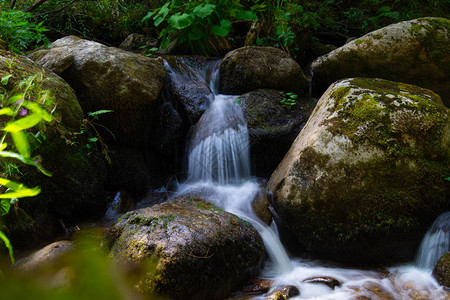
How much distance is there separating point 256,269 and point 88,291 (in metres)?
2.80

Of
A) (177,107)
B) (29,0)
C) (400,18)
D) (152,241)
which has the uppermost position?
(29,0)

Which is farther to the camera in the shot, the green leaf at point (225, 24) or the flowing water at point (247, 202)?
the green leaf at point (225, 24)

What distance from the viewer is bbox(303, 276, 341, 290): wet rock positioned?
290 centimetres

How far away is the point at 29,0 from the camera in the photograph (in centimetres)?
782

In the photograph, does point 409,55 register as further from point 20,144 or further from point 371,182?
point 20,144

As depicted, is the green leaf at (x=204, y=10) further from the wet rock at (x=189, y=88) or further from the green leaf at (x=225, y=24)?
the wet rock at (x=189, y=88)

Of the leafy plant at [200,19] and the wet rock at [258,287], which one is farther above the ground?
the leafy plant at [200,19]

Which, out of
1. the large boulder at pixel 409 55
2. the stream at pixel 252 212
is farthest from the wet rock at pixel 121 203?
the large boulder at pixel 409 55

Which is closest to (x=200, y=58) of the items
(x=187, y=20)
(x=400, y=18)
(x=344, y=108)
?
(x=187, y=20)

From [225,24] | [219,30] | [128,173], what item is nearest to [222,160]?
[128,173]

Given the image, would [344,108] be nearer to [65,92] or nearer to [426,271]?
[426,271]

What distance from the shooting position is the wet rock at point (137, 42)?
7.57 meters

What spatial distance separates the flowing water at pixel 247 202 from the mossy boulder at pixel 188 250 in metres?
0.32

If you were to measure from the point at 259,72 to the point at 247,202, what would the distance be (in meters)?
2.31
